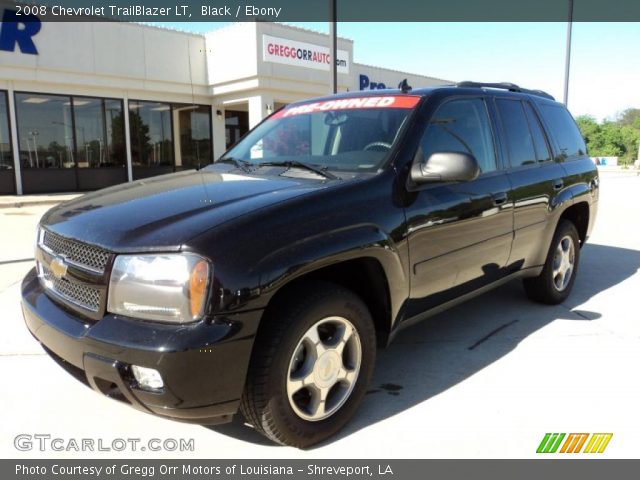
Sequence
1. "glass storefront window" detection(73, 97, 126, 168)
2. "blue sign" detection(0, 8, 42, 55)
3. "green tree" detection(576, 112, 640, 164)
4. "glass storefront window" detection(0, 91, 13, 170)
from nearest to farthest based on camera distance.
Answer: "blue sign" detection(0, 8, 42, 55) → "glass storefront window" detection(0, 91, 13, 170) → "glass storefront window" detection(73, 97, 126, 168) → "green tree" detection(576, 112, 640, 164)

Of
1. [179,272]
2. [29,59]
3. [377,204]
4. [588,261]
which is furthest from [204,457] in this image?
[29,59]

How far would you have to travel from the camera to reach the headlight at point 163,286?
216 centimetres

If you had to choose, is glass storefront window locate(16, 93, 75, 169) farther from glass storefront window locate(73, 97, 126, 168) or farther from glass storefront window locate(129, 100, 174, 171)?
glass storefront window locate(129, 100, 174, 171)

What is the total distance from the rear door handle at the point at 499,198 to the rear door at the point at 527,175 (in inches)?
6.6

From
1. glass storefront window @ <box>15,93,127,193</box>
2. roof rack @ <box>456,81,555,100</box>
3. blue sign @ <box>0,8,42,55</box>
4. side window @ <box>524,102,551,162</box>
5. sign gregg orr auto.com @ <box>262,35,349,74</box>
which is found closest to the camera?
roof rack @ <box>456,81,555,100</box>

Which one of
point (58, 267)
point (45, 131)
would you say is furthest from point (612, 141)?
point (58, 267)

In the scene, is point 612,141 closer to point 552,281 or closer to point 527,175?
point 552,281

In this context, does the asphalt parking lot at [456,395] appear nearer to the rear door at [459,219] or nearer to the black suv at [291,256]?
the black suv at [291,256]

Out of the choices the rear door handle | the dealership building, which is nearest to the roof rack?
the rear door handle

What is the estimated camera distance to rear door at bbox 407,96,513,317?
310 cm

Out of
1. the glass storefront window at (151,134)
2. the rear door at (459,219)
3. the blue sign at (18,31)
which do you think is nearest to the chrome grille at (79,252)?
the rear door at (459,219)

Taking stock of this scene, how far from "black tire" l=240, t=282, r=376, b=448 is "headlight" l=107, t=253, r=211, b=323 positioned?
1.20 ft

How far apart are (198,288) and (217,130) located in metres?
17.6

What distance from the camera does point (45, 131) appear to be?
15352mm
